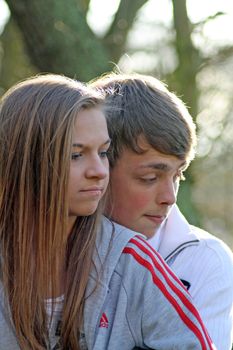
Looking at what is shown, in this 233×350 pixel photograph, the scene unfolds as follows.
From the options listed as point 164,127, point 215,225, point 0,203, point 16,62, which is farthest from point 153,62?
point 0,203

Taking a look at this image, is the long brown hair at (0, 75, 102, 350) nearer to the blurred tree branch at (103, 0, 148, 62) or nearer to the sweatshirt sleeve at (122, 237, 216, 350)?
the sweatshirt sleeve at (122, 237, 216, 350)

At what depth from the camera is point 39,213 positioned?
292cm

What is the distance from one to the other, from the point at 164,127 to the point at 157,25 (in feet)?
16.8

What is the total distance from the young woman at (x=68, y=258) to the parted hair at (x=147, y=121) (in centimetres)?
44

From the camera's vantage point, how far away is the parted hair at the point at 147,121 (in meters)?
3.37

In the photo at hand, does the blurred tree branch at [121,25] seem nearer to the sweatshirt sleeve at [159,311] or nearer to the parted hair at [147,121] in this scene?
the parted hair at [147,121]

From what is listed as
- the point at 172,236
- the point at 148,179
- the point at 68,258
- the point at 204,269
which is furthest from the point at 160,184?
the point at 68,258

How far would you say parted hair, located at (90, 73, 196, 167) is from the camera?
3.37 metres

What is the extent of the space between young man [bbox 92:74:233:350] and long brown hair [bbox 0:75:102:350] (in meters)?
0.41

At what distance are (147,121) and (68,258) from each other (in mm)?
668

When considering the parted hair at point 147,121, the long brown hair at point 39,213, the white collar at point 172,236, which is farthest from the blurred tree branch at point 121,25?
the long brown hair at point 39,213

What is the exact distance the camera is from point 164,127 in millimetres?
3387

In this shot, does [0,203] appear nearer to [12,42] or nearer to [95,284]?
[95,284]

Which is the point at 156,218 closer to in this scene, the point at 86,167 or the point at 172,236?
the point at 172,236
